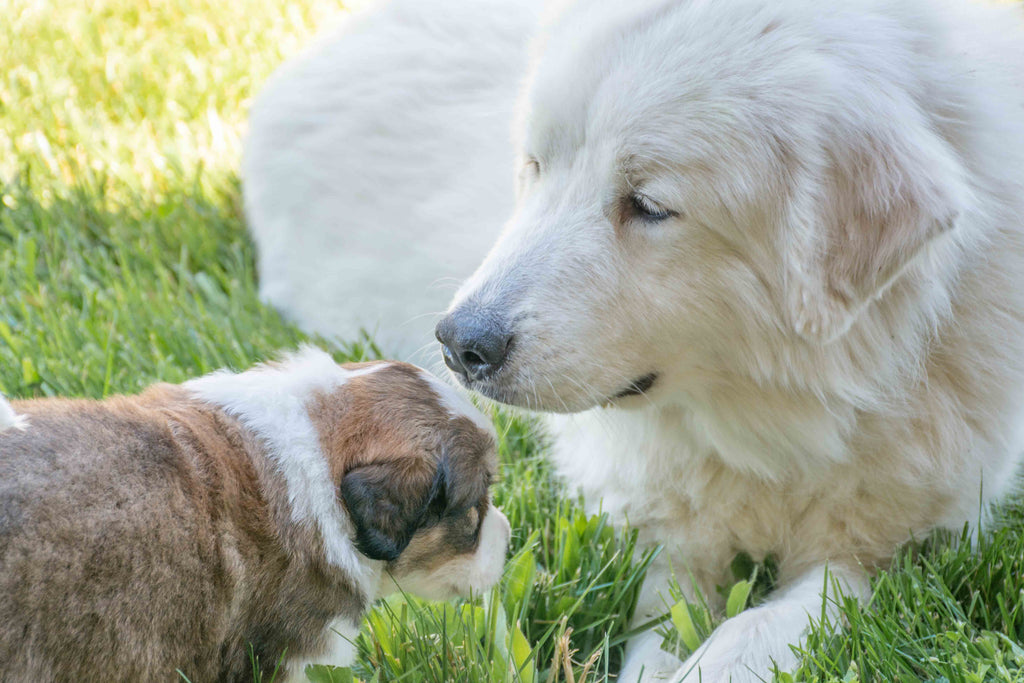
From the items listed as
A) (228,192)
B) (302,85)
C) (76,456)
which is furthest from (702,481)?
(228,192)

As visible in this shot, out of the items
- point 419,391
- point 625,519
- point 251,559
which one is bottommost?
point 625,519

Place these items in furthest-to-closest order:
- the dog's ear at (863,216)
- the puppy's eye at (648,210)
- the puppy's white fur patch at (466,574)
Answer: the puppy's white fur patch at (466,574)
the puppy's eye at (648,210)
the dog's ear at (863,216)

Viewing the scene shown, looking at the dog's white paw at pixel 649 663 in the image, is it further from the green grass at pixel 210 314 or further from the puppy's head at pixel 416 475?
the puppy's head at pixel 416 475

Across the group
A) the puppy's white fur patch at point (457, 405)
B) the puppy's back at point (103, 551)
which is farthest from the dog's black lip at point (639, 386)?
the puppy's back at point (103, 551)

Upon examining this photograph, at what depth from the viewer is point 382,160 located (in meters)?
4.33

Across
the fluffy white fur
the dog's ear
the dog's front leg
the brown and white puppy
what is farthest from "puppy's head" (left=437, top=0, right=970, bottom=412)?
the fluffy white fur

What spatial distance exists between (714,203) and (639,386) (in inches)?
19.4

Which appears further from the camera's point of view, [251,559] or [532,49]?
[532,49]

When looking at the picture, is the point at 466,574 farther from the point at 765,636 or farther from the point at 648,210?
the point at 648,210

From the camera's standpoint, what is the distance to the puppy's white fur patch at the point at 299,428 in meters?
2.37

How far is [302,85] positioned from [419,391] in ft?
8.06

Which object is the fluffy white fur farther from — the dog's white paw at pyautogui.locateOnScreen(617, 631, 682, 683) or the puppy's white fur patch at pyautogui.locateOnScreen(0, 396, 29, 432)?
the puppy's white fur patch at pyautogui.locateOnScreen(0, 396, 29, 432)

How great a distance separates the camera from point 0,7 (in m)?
6.64

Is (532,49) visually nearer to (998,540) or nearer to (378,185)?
(378,185)
